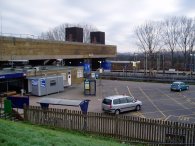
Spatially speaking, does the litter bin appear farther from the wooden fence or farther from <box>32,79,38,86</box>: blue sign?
the wooden fence

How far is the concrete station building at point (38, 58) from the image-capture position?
35.6 metres

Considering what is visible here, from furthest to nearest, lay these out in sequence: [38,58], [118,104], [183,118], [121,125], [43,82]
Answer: [38,58]
[43,82]
[118,104]
[183,118]
[121,125]

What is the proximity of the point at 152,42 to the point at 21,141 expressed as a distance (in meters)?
86.1

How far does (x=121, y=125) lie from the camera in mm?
15836

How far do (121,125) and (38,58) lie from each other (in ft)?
119

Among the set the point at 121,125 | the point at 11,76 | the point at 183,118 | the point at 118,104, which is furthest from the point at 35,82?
the point at 121,125

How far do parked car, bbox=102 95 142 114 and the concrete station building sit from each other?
527 inches

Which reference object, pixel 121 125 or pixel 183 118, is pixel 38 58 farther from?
pixel 121 125

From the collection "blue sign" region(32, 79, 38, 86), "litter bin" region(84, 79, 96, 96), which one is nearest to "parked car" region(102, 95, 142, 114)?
"litter bin" region(84, 79, 96, 96)

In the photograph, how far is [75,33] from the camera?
77562 mm

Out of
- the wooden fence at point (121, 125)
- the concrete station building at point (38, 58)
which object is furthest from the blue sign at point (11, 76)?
the wooden fence at point (121, 125)

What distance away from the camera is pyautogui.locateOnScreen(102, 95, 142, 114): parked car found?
80.5ft

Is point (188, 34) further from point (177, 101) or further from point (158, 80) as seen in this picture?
point (177, 101)

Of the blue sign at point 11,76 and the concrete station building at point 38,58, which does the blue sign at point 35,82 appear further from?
the blue sign at point 11,76
